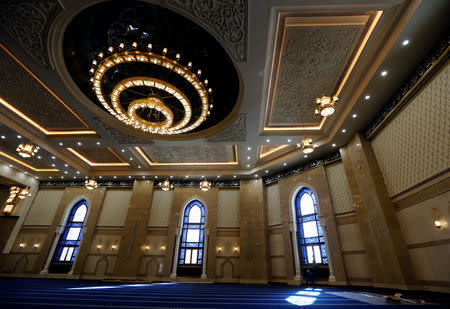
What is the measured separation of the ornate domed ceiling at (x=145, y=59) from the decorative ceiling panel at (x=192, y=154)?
11.3 feet

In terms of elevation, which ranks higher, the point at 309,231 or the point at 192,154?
the point at 192,154

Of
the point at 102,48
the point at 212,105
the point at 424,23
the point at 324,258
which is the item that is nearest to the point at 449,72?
the point at 424,23

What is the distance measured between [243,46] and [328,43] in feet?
7.02

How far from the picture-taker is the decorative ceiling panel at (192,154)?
1014cm

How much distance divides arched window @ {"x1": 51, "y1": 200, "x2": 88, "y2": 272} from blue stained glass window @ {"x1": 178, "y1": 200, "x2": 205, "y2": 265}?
5806 millimetres

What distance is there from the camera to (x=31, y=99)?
704cm

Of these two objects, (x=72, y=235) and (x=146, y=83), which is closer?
(x=146, y=83)

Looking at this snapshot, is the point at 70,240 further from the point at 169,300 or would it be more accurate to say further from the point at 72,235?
the point at 169,300

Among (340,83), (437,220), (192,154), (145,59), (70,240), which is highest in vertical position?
(340,83)

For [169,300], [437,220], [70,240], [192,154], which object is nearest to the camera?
[169,300]

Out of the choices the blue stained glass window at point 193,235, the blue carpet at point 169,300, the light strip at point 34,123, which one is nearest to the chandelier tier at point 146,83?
the light strip at point 34,123

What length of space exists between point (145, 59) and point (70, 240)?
1167cm

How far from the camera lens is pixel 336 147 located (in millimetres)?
8938

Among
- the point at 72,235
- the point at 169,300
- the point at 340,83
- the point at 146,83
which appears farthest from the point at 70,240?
the point at 340,83
